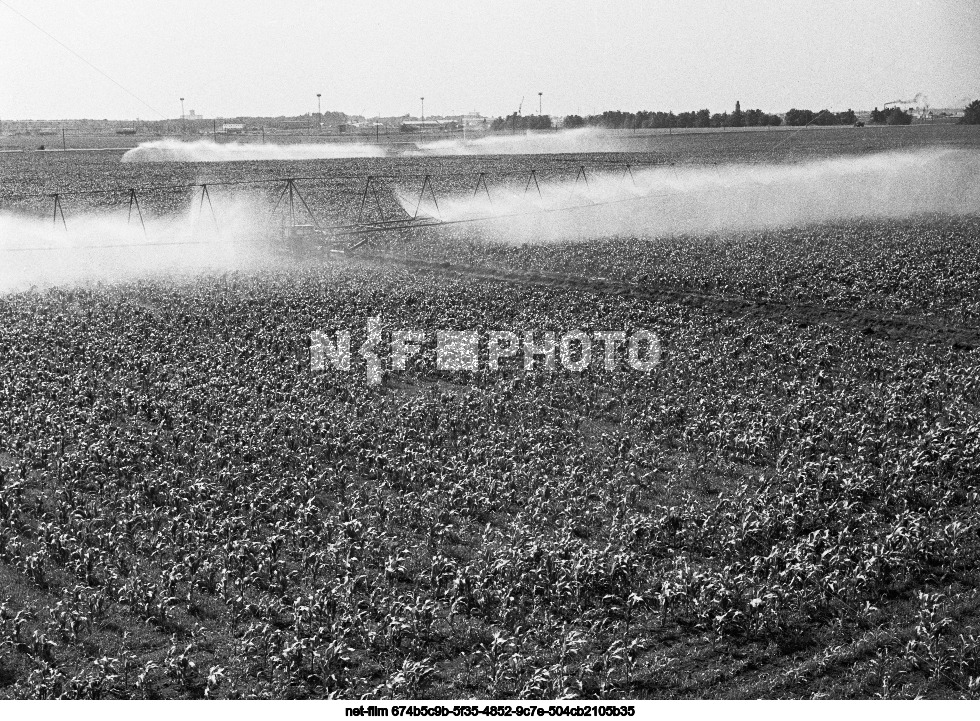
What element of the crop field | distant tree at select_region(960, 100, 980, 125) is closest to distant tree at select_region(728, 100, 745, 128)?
distant tree at select_region(960, 100, 980, 125)

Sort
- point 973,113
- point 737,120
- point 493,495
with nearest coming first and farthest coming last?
point 493,495, point 973,113, point 737,120

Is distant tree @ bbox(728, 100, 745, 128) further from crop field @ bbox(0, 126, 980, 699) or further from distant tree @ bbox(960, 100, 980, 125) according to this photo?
crop field @ bbox(0, 126, 980, 699)

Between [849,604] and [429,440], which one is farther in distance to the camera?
[429,440]

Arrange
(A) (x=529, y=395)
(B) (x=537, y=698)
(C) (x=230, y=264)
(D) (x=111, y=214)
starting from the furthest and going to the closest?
(D) (x=111, y=214), (C) (x=230, y=264), (A) (x=529, y=395), (B) (x=537, y=698)

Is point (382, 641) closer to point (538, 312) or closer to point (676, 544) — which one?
point (676, 544)

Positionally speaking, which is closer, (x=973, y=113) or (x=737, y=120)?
(x=973, y=113)

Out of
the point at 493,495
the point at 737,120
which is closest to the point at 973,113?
the point at 737,120

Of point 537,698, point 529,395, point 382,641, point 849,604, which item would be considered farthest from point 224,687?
point 529,395

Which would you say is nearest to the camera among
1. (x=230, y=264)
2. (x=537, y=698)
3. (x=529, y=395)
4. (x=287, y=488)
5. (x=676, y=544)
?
(x=537, y=698)

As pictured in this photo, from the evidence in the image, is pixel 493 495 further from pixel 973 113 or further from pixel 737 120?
pixel 737 120
